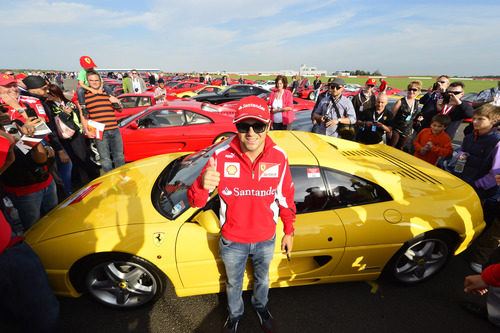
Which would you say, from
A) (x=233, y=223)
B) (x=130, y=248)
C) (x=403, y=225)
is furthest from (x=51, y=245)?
(x=403, y=225)

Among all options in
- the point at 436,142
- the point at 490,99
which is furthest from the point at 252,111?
the point at 490,99

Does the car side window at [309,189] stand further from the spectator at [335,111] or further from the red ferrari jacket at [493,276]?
the spectator at [335,111]

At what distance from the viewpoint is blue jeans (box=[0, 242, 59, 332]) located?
1.36 metres

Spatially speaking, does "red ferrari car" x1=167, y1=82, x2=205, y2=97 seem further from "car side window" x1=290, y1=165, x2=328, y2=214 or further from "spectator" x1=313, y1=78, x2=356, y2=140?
"car side window" x1=290, y1=165, x2=328, y2=214

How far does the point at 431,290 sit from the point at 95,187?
11.9 ft

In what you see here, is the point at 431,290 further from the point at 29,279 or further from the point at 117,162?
the point at 117,162

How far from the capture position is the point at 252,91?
455 inches

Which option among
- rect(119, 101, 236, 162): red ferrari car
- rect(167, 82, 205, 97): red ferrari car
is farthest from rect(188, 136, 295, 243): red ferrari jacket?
rect(167, 82, 205, 97): red ferrari car

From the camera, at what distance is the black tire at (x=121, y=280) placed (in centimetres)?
190

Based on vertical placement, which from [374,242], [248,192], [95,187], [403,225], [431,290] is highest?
[248,192]

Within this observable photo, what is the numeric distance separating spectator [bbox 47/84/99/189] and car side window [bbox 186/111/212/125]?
77.0 inches

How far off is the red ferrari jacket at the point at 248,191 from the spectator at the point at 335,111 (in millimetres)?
2816

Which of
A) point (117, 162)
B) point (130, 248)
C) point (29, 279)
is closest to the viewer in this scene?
point (29, 279)

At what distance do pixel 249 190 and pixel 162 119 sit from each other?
4.02 m
